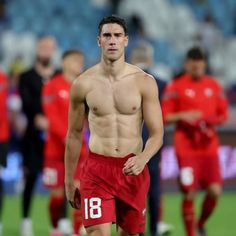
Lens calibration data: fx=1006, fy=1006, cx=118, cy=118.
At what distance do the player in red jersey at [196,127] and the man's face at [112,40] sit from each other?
3.22 metres

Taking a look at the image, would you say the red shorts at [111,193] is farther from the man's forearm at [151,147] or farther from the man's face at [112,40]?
the man's face at [112,40]

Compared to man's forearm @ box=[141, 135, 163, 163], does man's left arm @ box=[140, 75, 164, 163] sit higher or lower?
higher

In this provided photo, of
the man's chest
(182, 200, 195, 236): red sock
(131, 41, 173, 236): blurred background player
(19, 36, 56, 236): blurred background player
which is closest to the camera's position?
the man's chest

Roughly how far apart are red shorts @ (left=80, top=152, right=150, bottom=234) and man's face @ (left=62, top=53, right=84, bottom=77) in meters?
3.03

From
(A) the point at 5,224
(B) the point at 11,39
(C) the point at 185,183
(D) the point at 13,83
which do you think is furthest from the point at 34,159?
(B) the point at 11,39

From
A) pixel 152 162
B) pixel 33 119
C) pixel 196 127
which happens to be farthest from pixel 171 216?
pixel 152 162

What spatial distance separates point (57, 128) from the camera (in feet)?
35.2

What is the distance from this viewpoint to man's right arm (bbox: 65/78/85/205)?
757 centimetres

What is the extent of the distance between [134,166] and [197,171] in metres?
3.67

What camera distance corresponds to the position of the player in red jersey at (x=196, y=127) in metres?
10.7

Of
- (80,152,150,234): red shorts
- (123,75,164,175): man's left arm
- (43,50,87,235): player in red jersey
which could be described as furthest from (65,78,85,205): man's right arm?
(43,50,87,235): player in red jersey

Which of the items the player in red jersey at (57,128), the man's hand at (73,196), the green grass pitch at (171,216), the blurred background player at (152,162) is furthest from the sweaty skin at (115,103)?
the green grass pitch at (171,216)

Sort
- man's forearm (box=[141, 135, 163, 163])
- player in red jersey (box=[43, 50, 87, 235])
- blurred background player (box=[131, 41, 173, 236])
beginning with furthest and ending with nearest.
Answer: player in red jersey (box=[43, 50, 87, 235])
blurred background player (box=[131, 41, 173, 236])
man's forearm (box=[141, 135, 163, 163])

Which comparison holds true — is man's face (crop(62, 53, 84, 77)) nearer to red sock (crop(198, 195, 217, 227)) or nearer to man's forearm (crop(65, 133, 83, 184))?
red sock (crop(198, 195, 217, 227))
